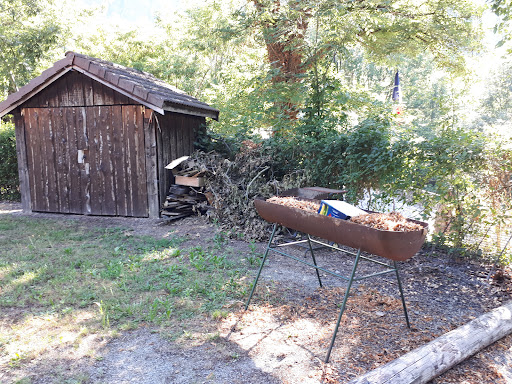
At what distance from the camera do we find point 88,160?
8711 mm

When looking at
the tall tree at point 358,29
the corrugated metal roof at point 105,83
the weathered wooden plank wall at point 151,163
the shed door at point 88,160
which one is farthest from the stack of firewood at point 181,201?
the tall tree at point 358,29

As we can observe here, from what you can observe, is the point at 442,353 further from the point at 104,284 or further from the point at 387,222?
the point at 104,284

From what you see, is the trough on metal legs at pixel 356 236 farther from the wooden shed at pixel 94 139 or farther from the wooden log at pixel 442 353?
the wooden shed at pixel 94 139

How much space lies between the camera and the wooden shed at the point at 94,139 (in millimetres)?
8203

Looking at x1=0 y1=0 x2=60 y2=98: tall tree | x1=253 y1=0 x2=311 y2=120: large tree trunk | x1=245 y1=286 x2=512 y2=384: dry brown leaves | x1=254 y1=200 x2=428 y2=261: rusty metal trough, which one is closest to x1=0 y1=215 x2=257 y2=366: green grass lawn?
x1=245 y1=286 x2=512 y2=384: dry brown leaves

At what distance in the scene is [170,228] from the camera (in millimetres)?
7641

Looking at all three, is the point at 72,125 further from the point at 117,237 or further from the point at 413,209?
the point at 413,209

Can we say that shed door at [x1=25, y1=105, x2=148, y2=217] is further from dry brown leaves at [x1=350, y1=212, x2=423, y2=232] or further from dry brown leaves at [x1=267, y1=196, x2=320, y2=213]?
dry brown leaves at [x1=350, y1=212, x2=423, y2=232]

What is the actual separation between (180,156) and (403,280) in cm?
601

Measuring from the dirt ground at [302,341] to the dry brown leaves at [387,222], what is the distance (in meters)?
1.14

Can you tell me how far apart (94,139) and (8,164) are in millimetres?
4565

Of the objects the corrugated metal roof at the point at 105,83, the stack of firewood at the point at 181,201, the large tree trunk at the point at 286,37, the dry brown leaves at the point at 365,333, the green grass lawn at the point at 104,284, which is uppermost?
the large tree trunk at the point at 286,37

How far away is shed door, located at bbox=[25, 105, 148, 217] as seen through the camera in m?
8.38

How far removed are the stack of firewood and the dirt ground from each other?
3.67m
